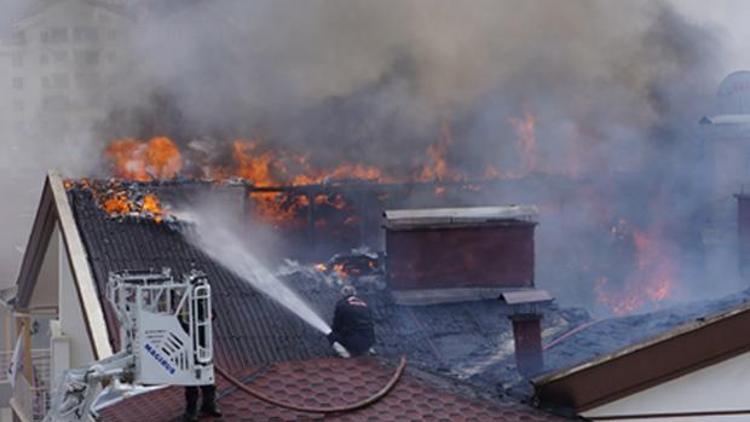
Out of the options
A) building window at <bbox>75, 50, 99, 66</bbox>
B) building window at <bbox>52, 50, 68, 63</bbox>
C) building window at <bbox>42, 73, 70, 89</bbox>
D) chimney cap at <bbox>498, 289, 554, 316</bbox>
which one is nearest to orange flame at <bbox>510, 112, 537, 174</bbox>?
chimney cap at <bbox>498, 289, 554, 316</bbox>

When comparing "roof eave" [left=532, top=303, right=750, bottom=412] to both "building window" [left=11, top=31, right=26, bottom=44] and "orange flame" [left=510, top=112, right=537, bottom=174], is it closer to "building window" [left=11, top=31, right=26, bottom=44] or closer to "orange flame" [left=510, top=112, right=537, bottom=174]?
"orange flame" [left=510, top=112, right=537, bottom=174]

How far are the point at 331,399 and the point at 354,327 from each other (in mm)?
1397

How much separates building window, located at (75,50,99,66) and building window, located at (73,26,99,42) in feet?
2.04

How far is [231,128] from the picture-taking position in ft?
88.0

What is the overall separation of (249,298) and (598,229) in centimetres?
1273

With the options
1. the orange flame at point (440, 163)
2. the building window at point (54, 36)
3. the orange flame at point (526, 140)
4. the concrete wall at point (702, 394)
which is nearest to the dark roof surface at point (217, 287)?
the concrete wall at point (702, 394)

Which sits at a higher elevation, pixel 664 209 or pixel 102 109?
pixel 102 109

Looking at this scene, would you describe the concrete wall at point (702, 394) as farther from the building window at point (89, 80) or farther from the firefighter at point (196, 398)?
the building window at point (89, 80)

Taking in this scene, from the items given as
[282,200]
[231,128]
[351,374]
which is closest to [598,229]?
[282,200]

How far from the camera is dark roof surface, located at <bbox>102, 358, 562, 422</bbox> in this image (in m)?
9.42

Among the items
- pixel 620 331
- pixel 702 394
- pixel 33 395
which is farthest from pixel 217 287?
pixel 702 394

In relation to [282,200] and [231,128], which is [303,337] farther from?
[231,128]

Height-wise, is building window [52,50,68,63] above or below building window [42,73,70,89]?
above

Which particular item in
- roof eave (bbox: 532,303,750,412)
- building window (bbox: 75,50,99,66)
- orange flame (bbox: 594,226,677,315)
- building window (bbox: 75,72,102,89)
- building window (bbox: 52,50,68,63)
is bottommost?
roof eave (bbox: 532,303,750,412)
